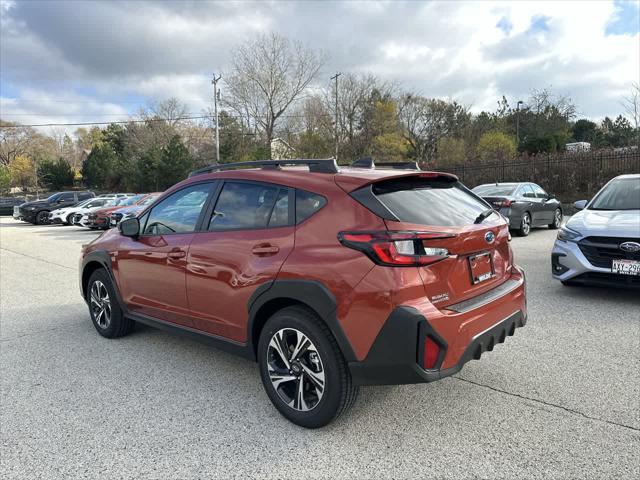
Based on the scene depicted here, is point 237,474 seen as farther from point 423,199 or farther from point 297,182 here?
point 423,199

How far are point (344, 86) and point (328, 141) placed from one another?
5.05 metres

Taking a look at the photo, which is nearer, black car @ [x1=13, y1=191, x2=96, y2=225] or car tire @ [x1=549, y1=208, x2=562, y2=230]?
car tire @ [x1=549, y1=208, x2=562, y2=230]

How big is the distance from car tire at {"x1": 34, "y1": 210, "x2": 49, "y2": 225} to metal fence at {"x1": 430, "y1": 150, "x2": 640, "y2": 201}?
24.2 meters

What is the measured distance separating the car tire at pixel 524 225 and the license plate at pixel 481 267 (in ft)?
31.9

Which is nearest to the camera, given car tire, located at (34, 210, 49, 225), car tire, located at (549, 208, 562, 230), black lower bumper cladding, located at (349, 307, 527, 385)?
black lower bumper cladding, located at (349, 307, 527, 385)

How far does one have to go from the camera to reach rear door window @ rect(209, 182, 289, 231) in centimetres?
317

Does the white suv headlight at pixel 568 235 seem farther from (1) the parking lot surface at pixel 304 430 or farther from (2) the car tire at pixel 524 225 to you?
(2) the car tire at pixel 524 225

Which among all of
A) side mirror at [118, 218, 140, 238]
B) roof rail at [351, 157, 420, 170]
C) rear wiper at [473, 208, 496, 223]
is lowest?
side mirror at [118, 218, 140, 238]

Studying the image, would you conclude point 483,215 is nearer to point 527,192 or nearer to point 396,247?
point 396,247

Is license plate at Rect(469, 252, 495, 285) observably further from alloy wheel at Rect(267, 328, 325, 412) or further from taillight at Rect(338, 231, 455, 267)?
alloy wheel at Rect(267, 328, 325, 412)

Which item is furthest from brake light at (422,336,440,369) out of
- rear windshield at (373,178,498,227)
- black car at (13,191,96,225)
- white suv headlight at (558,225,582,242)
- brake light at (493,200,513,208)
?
black car at (13,191,96,225)

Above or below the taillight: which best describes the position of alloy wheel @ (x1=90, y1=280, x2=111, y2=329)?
below

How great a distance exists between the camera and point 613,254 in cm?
541

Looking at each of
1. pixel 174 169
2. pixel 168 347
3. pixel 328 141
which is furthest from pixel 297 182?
pixel 174 169
